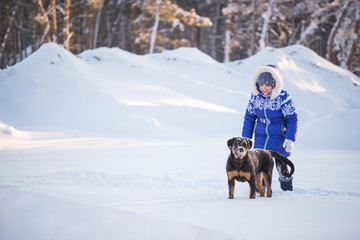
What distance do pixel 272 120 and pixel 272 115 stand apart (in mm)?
89

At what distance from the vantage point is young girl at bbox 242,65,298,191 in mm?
3809

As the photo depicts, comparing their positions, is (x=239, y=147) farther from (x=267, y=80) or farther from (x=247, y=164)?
(x=267, y=80)

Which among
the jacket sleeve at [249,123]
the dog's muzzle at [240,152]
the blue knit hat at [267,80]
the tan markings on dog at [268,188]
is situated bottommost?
the tan markings on dog at [268,188]

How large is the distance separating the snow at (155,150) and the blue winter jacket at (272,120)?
28.5 inches

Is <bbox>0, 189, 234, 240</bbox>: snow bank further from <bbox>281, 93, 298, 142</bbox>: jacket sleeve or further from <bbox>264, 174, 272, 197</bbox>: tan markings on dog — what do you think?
<bbox>281, 93, 298, 142</bbox>: jacket sleeve

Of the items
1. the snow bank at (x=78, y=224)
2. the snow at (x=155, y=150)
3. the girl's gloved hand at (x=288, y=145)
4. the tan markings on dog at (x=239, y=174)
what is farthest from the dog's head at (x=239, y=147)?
the snow bank at (x=78, y=224)

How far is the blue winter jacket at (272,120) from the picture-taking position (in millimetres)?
3812

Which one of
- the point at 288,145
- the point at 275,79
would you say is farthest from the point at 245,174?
the point at 275,79

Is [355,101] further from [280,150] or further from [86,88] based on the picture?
[280,150]

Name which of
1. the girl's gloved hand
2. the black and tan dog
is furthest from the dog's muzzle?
the girl's gloved hand

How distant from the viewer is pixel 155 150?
7590 millimetres

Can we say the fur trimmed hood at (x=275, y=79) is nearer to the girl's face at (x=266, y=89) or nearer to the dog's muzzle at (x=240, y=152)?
the girl's face at (x=266, y=89)

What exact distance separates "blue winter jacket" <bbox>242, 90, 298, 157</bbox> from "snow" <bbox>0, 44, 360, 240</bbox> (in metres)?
0.72

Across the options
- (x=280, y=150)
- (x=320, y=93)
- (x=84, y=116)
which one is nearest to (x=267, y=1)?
(x=320, y=93)
